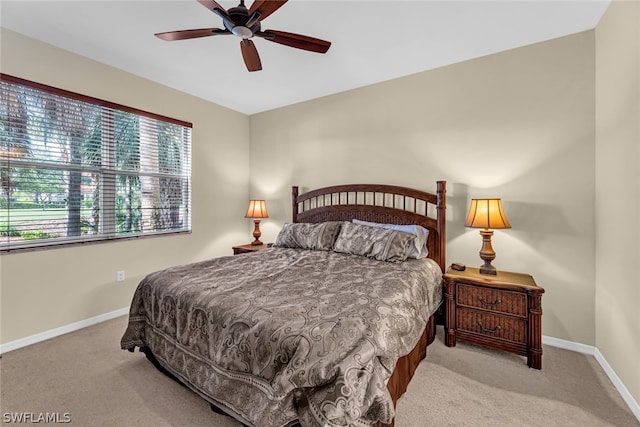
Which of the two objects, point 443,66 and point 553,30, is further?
point 443,66

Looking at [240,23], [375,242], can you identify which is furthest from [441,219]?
[240,23]

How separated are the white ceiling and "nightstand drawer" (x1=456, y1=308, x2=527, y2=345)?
237 centimetres

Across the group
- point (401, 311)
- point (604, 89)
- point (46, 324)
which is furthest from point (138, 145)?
Answer: point (604, 89)

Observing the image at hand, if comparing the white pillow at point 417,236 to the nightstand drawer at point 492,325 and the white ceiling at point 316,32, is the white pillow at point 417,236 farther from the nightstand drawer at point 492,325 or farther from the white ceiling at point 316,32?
the white ceiling at point 316,32

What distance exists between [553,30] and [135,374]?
428cm

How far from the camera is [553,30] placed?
2383mm

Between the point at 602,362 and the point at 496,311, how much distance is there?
0.84m

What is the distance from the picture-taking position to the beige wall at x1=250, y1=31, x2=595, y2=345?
94.7 inches

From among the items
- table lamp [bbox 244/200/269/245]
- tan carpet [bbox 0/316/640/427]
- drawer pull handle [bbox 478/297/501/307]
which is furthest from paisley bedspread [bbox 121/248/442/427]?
table lamp [bbox 244/200/269/245]

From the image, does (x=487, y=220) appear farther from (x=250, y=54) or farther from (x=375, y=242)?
(x=250, y=54)

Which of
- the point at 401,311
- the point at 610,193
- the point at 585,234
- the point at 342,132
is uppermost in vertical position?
the point at 342,132

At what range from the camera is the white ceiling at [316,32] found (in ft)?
6.96

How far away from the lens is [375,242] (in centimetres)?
274

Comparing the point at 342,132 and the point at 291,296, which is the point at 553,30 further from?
the point at 291,296
